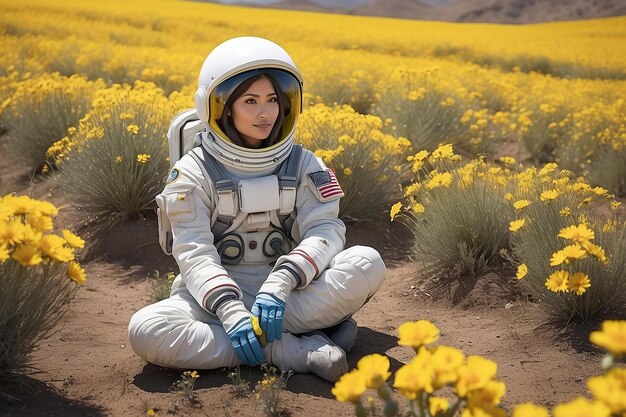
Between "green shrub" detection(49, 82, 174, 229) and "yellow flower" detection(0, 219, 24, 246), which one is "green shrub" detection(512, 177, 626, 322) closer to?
"yellow flower" detection(0, 219, 24, 246)

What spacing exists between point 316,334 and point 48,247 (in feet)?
4.63

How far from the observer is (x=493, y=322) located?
13.6ft

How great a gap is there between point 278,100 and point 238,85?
24cm

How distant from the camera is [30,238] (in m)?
2.54

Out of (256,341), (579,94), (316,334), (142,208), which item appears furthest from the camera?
(579,94)

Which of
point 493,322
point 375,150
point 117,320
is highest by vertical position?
point 375,150

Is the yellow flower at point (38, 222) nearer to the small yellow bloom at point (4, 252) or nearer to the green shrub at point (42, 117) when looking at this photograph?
the small yellow bloom at point (4, 252)

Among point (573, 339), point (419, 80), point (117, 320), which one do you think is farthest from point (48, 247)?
point (419, 80)

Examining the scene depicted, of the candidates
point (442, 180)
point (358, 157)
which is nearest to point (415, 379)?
point (442, 180)

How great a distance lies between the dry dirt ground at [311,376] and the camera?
10.1 feet

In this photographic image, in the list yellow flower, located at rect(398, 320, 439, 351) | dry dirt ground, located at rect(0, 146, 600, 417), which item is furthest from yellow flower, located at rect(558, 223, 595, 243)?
yellow flower, located at rect(398, 320, 439, 351)

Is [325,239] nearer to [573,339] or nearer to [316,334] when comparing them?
[316,334]

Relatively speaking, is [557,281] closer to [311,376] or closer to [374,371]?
[311,376]

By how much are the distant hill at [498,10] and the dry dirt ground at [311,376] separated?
62.8 metres
